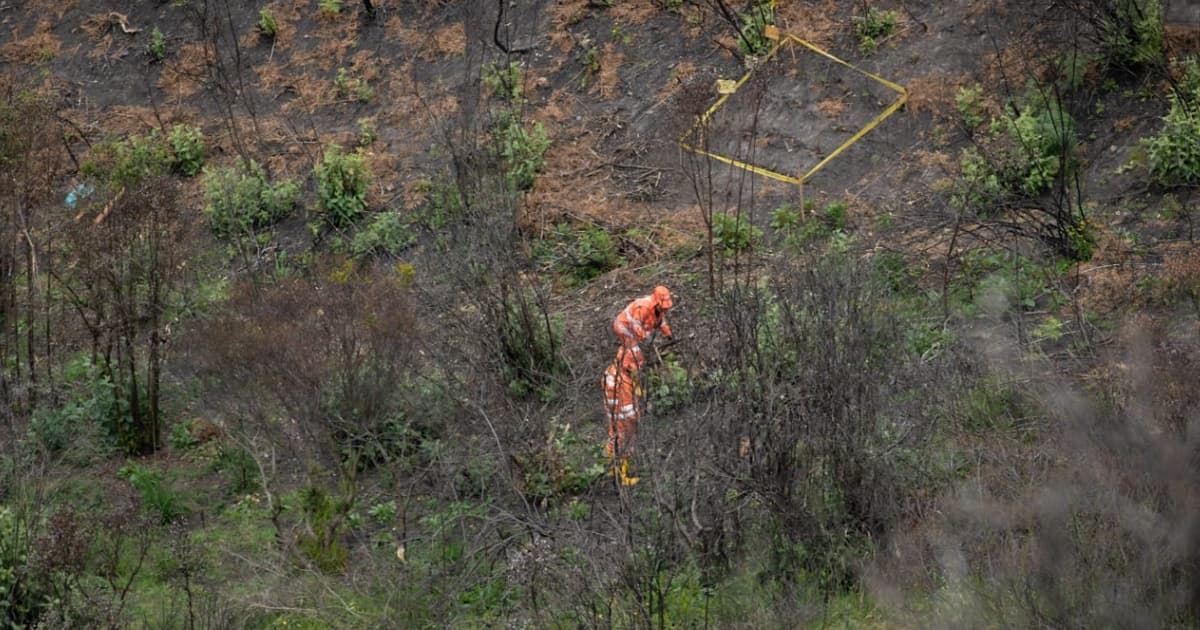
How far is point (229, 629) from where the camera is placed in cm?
996

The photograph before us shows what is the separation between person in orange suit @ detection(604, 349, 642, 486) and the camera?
10.2 metres

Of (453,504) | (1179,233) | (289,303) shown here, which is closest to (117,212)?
(289,303)

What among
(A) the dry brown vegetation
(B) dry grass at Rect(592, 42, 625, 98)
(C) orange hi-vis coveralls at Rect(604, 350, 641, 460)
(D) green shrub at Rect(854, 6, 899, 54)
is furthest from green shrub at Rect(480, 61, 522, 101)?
(C) orange hi-vis coveralls at Rect(604, 350, 641, 460)

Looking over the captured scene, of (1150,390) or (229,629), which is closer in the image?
(1150,390)

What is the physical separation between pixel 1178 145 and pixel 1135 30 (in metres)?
1.79

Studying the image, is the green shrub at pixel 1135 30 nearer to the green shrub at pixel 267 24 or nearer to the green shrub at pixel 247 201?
the green shrub at pixel 247 201

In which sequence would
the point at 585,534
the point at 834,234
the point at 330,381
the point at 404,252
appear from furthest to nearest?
the point at 404,252 → the point at 834,234 → the point at 330,381 → the point at 585,534

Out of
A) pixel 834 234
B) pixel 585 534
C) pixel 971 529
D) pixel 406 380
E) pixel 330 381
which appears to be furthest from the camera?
pixel 834 234

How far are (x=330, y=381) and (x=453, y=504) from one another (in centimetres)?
138

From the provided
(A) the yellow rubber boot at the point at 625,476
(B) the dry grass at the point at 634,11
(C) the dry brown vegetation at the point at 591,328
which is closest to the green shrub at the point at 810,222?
(C) the dry brown vegetation at the point at 591,328

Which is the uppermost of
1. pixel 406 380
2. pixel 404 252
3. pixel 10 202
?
pixel 10 202

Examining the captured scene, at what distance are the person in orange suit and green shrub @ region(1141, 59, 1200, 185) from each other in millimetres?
6069

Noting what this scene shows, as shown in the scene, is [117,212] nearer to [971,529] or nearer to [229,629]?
[229,629]

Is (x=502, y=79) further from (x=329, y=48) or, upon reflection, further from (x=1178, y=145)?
(x=1178, y=145)
